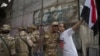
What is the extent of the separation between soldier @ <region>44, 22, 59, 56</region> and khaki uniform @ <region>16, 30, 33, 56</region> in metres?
1.85

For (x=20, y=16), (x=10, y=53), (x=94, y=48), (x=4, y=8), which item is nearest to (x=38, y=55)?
(x=10, y=53)

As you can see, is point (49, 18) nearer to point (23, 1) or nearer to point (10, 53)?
point (23, 1)

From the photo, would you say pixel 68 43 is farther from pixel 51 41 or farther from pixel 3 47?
pixel 3 47

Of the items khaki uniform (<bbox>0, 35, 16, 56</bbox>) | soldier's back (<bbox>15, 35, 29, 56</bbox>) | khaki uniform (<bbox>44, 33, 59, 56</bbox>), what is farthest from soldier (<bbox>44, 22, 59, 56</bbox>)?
soldier's back (<bbox>15, 35, 29, 56</bbox>)

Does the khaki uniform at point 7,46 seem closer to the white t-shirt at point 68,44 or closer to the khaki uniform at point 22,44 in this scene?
the khaki uniform at point 22,44

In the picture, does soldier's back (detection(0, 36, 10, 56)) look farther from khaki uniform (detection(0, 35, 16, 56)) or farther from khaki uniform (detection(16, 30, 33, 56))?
khaki uniform (detection(16, 30, 33, 56))

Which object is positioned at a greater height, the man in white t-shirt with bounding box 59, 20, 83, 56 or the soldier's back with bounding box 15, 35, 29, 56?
the man in white t-shirt with bounding box 59, 20, 83, 56

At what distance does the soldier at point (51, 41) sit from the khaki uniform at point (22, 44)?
1.85 m

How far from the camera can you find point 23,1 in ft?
54.6

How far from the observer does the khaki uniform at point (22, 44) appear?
10.6 metres

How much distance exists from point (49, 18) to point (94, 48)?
2.59 meters

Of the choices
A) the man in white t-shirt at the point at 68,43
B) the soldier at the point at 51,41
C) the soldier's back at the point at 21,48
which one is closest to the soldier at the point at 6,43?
the soldier's back at the point at 21,48

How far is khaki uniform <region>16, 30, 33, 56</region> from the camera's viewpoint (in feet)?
34.9

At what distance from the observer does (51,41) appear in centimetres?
879
